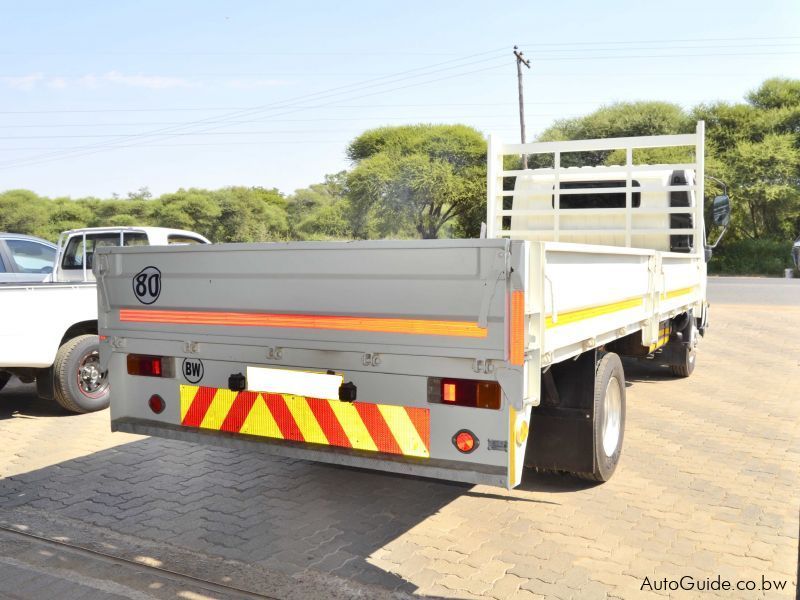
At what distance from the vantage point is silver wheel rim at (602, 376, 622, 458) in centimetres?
500

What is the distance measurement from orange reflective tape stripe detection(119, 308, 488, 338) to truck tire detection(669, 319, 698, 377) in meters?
5.64

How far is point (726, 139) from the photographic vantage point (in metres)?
44.5

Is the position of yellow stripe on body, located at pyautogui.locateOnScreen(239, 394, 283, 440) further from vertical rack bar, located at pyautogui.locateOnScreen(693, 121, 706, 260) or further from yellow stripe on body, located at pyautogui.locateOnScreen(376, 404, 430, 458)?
vertical rack bar, located at pyautogui.locateOnScreen(693, 121, 706, 260)

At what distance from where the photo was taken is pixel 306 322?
3.84m

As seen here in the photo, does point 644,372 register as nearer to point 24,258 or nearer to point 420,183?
point 24,258

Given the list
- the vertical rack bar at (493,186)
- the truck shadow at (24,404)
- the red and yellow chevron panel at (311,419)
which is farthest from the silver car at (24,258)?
the red and yellow chevron panel at (311,419)

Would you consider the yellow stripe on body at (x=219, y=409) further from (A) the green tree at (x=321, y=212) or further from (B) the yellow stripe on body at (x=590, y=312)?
(A) the green tree at (x=321, y=212)

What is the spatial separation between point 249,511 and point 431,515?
1113 millimetres

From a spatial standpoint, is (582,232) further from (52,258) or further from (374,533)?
(52,258)

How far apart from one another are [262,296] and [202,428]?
0.88m

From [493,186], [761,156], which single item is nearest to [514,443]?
[493,186]

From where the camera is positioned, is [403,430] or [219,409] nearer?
[403,430]

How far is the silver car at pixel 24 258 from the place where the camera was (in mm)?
9953

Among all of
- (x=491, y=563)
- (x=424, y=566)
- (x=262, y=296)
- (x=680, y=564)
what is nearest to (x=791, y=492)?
(x=680, y=564)
